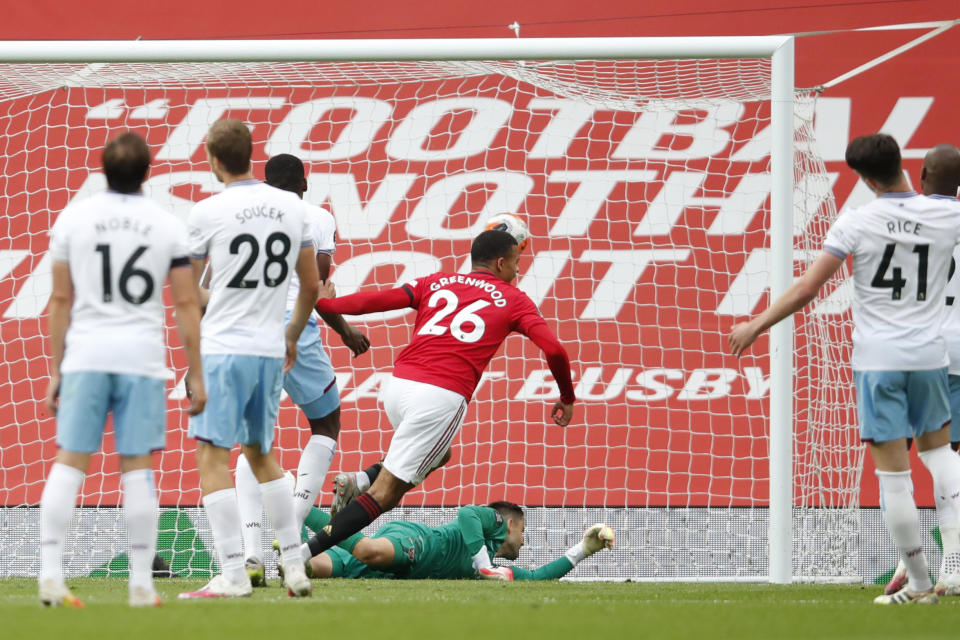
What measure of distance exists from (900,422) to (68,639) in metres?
2.86

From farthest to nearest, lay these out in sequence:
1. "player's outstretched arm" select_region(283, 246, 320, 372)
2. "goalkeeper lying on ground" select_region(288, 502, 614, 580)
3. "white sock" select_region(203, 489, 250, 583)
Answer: "goalkeeper lying on ground" select_region(288, 502, 614, 580) → "player's outstretched arm" select_region(283, 246, 320, 372) → "white sock" select_region(203, 489, 250, 583)

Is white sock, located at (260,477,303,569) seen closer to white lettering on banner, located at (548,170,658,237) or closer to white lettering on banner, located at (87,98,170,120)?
white lettering on banner, located at (548,170,658,237)

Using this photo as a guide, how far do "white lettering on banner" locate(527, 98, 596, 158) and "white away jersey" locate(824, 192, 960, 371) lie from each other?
158 inches

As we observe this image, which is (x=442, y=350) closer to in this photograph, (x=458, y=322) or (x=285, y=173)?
(x=458, y=322)

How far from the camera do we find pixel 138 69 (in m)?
6.57

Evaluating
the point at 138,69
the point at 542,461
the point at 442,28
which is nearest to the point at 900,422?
the point at 542,461

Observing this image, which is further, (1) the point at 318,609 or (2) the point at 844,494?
(2) the point at 844,494

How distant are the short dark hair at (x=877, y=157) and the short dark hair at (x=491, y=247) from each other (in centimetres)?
176

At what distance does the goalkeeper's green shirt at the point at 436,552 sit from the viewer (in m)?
5.88

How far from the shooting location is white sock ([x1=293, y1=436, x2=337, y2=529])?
554 centimetres

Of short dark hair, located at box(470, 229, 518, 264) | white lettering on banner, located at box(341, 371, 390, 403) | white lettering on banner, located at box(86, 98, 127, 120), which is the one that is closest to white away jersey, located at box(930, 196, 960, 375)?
short dark hair, located at box(470, 229, 518, 264)

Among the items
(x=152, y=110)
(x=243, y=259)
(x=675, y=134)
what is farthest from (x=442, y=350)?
(x=152, y=110)

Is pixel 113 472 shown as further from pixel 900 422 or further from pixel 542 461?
pixel 900 422

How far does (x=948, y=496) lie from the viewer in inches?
179
